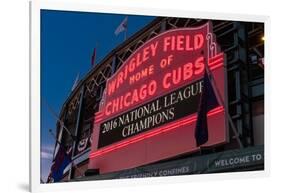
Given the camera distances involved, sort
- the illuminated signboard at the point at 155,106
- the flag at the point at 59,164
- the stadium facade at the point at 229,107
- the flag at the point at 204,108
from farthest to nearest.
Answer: the flag at the point at 204,108, the illuminated signboard at the point at 155,106, the stadium facade at the point at 229,107, the flag at the point at 59,164

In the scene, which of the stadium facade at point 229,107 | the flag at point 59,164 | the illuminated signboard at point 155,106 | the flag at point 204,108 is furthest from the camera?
the flag at point 204,108

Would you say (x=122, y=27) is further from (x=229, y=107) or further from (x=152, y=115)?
(x=229, y=107)

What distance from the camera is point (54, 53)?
420 centimetres

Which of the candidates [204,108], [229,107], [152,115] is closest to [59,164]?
[152,115]

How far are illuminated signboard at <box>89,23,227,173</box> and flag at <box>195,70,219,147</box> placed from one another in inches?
1.2

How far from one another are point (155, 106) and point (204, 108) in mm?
411

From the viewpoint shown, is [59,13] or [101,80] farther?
[101,80]

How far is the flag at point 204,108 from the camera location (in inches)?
186

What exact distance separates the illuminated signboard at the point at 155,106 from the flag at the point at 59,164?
0.71 ft

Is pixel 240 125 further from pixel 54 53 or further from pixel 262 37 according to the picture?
pixel 54 53

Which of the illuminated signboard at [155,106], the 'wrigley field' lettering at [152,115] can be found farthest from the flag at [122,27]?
the 'wrigley field' lettering at [152,115]

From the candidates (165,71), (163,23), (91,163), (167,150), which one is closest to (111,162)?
(91,163)

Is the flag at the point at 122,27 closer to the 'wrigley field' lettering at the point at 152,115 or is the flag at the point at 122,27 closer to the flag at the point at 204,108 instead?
the 'wrigley field' lettering at the point at 152,115
